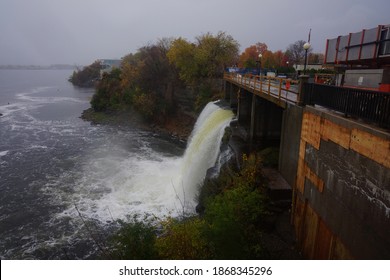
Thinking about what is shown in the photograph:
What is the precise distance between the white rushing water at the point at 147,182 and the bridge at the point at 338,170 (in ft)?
22.7

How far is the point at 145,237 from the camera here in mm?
8664

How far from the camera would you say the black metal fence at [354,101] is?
22.6 ft

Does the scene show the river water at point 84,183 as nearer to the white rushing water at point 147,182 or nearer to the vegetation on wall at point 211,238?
the white rushing water at point 147,182

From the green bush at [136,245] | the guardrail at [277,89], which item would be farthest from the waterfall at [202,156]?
the green bush at [136,245]

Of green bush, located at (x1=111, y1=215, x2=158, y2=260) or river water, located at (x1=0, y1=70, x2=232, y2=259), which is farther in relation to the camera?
river water, located at (x1=0, y1=70, x2=232, y2=259)

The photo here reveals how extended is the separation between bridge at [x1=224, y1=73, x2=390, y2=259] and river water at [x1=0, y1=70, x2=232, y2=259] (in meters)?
4.57

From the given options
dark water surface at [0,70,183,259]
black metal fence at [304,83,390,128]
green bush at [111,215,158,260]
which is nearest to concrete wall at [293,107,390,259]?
black metal fence at [304,83,390,128]

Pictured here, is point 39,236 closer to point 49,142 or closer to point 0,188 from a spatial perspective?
point 0,188

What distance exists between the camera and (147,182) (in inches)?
834

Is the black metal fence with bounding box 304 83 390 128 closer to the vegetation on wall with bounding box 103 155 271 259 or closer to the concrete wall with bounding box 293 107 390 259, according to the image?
the concrete wall with bounding box 293 107 390 259

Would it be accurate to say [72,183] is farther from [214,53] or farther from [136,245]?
[214,53]

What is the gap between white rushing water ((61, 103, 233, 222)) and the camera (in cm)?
1741

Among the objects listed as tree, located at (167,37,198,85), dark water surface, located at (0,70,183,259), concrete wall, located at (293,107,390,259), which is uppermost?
tree, located at (167,37,198,85)

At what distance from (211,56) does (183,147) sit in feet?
46.8
